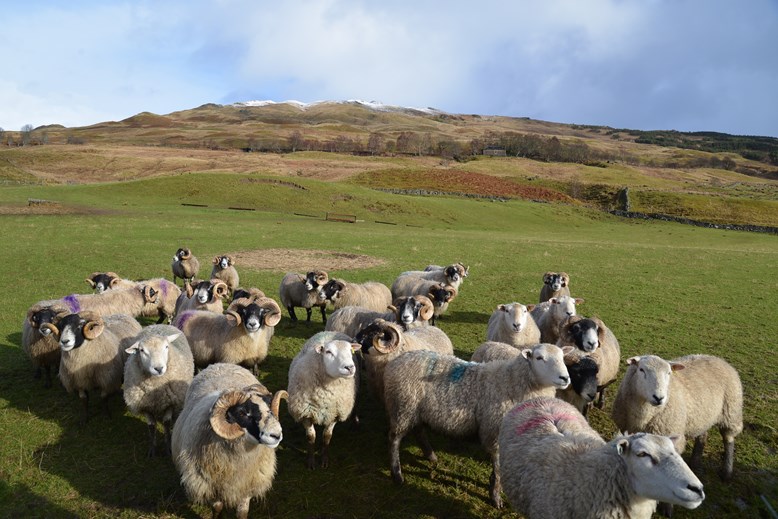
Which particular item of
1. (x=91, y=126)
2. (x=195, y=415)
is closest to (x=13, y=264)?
(x=195, y=415)

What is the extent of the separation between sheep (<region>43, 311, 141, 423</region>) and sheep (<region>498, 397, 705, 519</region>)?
6.23 m

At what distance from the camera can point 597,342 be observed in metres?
7.38

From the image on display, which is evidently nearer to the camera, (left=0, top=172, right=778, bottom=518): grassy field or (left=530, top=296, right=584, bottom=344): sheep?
(left=0, top=172, right=778, bottom=518): grassy field

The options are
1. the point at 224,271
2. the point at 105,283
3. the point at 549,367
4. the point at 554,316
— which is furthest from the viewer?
the point at 224,271

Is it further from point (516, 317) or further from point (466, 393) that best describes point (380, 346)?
point (516, 317)

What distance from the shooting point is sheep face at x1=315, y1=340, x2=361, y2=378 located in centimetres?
603

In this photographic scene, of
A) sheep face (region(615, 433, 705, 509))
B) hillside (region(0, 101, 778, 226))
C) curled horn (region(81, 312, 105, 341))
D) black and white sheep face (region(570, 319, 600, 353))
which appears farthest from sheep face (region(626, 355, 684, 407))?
hillside (region(0, 101, 778, 226))

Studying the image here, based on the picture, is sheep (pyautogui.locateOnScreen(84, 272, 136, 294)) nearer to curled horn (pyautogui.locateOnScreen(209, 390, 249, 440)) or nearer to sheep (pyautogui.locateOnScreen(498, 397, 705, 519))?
curled horn (pyautogui.locateOnScreen(209, 390, 249, 440))

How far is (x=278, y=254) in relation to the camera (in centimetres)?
2253

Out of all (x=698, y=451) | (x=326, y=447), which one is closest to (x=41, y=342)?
(x=326, y=447)

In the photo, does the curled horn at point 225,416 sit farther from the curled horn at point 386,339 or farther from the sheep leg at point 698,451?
the sheep leg at point 698,451

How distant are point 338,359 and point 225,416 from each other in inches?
73.0

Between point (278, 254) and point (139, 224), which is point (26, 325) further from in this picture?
point (139, 224)

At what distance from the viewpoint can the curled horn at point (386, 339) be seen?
23.0 ft
